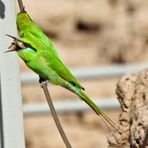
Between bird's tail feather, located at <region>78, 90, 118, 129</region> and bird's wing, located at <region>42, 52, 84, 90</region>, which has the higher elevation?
bird's wing, located at <region>42, 52, 84, 90</region>

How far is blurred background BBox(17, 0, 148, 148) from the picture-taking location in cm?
411

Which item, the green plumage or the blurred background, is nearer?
the green plumage

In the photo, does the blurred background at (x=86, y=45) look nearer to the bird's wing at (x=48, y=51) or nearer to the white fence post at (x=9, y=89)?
the bird's wing at (x=48, y=51)

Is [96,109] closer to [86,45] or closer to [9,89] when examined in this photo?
[9,89]

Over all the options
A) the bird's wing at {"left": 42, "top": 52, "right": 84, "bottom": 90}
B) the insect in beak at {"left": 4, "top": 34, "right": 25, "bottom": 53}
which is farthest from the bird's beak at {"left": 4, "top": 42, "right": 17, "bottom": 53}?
the bird's wing at {"left": 42, "top": 52, "right": 84, "bottom": 90}

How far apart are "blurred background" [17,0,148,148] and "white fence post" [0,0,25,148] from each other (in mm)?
2880

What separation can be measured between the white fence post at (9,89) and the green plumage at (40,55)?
42mm

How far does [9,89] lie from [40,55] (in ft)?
0.45

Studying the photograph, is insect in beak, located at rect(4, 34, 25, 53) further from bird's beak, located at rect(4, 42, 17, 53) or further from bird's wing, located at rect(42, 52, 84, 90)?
bird's wing, located at rect(42, 52, 84, 90)

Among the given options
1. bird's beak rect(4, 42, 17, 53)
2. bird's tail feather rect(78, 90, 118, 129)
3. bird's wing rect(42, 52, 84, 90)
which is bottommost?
bird's tail feather rect(78, 90, 118, 129)

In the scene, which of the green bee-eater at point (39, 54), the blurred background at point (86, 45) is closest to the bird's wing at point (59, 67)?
the green bee-eater at point (39, 54)

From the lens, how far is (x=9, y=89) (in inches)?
44.2

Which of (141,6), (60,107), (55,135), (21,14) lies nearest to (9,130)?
(21,14)

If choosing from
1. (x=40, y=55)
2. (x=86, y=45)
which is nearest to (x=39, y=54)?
(x=40, y=55)
